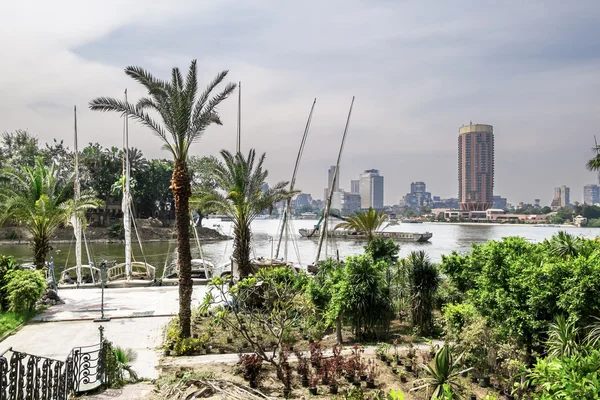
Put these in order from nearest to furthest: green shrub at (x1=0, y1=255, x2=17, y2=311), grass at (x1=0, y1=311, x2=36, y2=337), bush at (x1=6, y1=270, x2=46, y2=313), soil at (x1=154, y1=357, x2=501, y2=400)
Result: soil at (x1=154, y1=357, x2=501, y2=400), grass at (x1=0, y1=311, x2=36, y2=337), bush at (x1=6, y1=270, x2=46, y2=313), green shrub at (x1=0, y1=255, x2=17, y2=311)

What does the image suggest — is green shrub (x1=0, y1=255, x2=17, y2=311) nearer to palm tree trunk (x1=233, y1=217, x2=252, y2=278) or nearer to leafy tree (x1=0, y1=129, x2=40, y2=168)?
palm tree trunk (x1=233, y1=217, x2=252, y2=278)

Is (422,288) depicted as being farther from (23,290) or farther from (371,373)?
→ (23,290)

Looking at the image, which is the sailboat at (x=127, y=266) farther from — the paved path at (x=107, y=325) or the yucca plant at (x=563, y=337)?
the yucca plant at (x=563, y=337)

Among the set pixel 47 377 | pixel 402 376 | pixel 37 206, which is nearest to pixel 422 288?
pixel 402 376

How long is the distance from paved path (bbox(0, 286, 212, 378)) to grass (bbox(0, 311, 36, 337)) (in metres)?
0.27

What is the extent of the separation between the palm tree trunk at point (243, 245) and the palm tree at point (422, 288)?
7040 millimetres

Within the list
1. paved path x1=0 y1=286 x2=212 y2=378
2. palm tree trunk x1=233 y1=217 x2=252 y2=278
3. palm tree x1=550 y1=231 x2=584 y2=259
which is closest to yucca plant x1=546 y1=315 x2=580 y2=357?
palm tree x1=550 y1=231 x2=584 y2=259

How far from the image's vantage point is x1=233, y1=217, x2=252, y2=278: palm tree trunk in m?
18.3

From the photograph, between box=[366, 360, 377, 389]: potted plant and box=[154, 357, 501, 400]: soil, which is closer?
box=[154, 357, 501, 400]: soil

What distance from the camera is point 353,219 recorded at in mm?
30344

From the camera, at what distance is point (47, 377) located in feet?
22.6

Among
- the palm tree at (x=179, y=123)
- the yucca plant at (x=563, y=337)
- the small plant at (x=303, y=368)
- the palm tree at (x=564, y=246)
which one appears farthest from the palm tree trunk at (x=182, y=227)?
the palm tree at (x=564, y=246)

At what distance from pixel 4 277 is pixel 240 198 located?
351 inches

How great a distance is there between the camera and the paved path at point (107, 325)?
1201 cm
